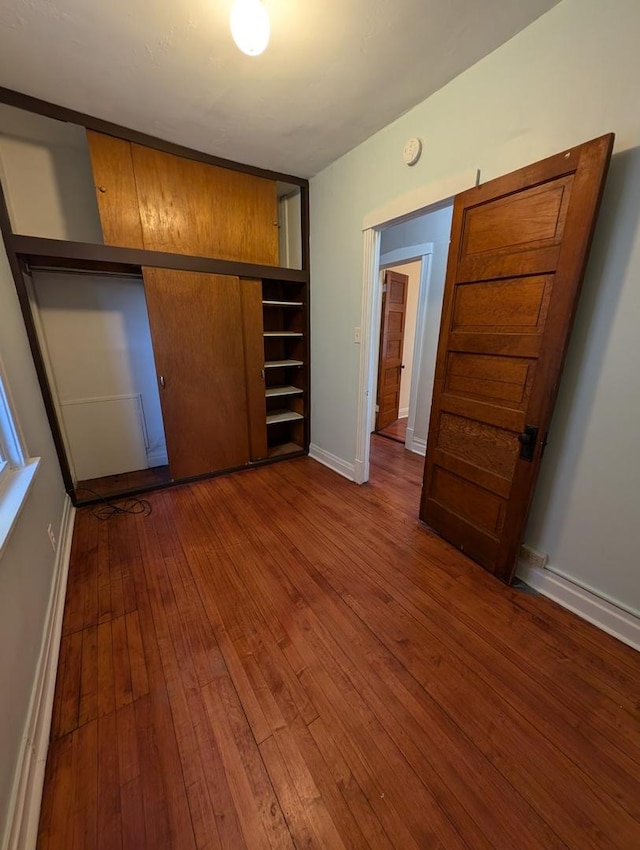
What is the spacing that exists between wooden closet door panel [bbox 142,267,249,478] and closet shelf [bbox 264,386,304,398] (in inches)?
13.8

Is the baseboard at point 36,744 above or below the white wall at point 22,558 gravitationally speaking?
below

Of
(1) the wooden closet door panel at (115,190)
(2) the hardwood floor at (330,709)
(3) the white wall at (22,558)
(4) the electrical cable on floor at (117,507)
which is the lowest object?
(2) the hardwood floor at (330,709)

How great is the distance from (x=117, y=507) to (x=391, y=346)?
143 inches

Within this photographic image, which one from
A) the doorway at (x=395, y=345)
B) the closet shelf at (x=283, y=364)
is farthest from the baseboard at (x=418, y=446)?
the closet shelf at (x=283, y=364)

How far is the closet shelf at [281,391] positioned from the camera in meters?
3.30

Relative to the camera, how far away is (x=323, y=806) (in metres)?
0.96

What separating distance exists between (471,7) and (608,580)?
2.62 m

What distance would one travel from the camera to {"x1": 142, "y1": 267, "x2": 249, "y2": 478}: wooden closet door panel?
2.52 m

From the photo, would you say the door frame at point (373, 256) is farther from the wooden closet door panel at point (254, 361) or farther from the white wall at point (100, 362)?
the white wall at point (100, 362)

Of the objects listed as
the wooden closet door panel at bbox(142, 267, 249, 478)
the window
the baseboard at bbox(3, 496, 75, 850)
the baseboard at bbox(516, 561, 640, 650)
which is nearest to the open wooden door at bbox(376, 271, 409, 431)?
the wooden closet door panel at bbox(142, 267, 249, 478)

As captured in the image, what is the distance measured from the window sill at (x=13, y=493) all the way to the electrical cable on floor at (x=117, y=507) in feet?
2.97

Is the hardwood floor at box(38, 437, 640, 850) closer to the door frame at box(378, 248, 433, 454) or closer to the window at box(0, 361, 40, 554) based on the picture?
the window at box(0, 361, 40, 554)

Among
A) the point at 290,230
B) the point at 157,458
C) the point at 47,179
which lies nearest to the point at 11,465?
the point at 157,458

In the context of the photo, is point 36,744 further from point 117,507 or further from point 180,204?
point 180,204
